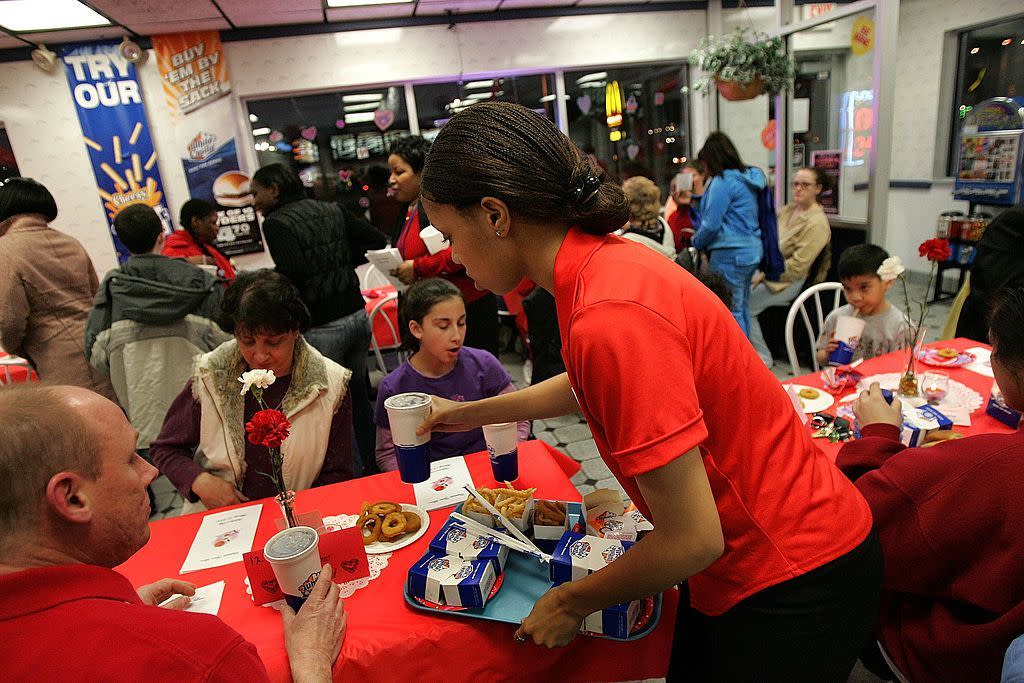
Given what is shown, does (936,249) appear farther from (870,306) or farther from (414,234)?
(414,234)

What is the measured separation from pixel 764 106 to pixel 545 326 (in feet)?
15.4

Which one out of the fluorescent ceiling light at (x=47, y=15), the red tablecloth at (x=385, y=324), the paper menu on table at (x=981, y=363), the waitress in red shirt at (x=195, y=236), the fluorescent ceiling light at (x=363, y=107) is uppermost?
the fluorescent ceiling light at (x=47, y=15)

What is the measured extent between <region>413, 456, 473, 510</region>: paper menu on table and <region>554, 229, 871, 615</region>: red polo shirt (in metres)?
0.68

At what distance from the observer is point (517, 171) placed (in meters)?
0.87

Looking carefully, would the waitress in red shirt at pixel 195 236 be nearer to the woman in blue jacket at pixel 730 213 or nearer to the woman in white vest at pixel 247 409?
the woman in white vest at pixel 247 409

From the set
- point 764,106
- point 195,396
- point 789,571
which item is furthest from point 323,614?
point 764,106

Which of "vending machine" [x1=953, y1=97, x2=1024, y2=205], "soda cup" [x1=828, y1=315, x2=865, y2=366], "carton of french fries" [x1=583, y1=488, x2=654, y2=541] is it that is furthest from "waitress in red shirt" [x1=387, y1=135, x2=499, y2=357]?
"vending machine" [x1=953, y1=97, x2=1024, y2=205]

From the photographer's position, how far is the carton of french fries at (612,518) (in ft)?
4.25

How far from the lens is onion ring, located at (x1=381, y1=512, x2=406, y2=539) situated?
4.61 ft

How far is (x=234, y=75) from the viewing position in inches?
225

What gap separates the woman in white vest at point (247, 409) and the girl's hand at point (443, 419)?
0.59 metres

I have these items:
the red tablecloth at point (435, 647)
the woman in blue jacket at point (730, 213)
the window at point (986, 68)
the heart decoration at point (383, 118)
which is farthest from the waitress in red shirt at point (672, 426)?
the window at point (986, 68)

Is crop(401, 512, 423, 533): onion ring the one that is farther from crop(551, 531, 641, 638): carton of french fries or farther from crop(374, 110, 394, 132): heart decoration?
crop(374, 110, 394, 132): heart decoration

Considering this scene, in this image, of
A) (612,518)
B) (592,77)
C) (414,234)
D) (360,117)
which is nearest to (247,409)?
(612,518)
